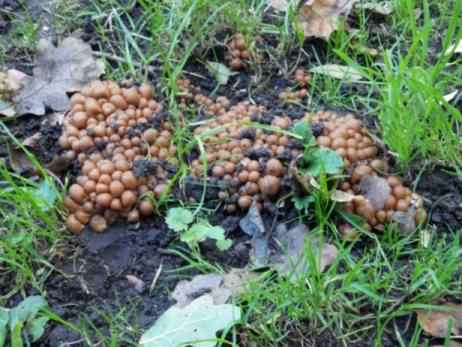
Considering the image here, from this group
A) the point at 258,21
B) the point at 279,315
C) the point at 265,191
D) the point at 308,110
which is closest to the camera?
the point at 279,315

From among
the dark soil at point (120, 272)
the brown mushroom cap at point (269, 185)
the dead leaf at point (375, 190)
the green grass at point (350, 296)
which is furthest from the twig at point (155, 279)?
the dead leaf at point (375, 190)

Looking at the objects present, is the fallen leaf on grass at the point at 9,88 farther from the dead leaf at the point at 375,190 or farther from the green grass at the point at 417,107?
the dead leaf at the point at 375,190

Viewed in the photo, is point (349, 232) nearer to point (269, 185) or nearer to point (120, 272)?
point (269, 185)

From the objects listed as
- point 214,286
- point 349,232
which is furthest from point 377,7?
point 214,286

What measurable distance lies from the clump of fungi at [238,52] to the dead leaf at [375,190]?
83 centimetres

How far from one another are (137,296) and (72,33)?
1.37 metres

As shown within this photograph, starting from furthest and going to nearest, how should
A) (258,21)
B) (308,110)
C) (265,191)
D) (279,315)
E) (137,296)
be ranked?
1. (258,21)
2. (308,110)
3. (265,191)
4. (137,296)
5. (279,315)

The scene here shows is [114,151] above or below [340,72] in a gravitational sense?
below

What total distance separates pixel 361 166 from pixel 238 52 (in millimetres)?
823

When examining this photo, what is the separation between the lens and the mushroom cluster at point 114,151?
91.7 inches

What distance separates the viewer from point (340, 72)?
9.04 feet

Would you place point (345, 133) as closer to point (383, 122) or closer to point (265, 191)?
point (383, 122)

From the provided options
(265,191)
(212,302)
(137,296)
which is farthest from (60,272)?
(265,191)

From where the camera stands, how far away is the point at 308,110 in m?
2.65
